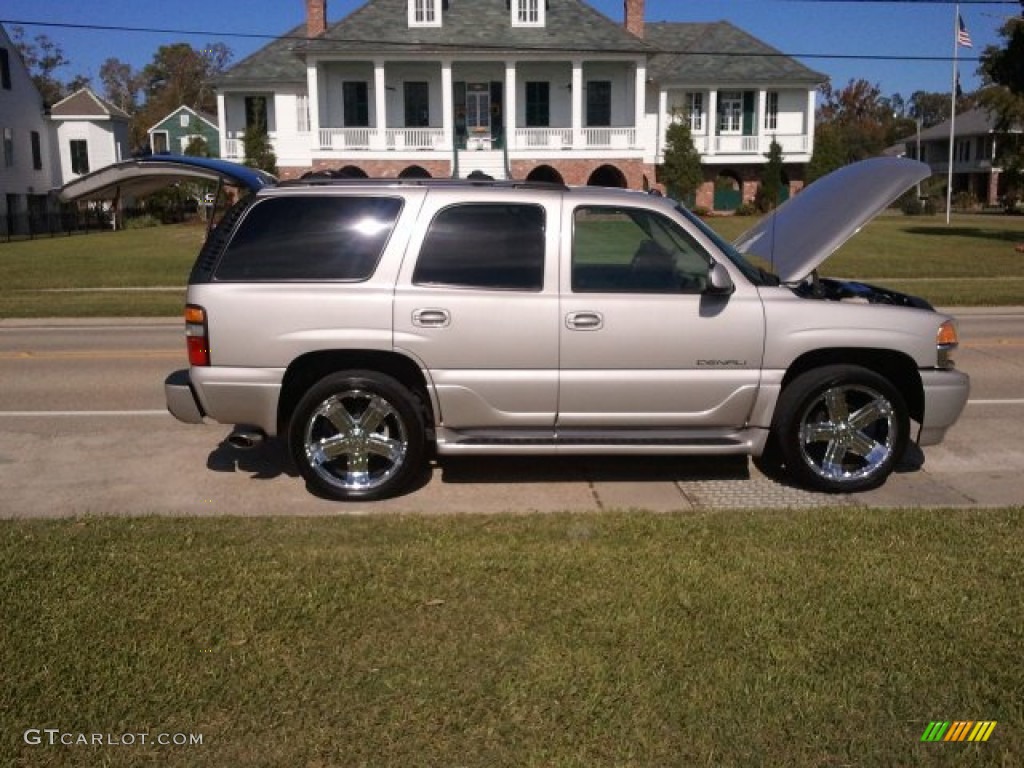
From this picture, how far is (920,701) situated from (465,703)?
166 centimetres

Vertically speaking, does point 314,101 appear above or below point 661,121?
above

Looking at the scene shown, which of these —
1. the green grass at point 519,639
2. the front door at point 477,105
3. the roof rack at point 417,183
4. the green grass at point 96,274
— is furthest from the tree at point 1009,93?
the green grass at point 519,639

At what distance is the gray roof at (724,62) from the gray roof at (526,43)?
5 cm

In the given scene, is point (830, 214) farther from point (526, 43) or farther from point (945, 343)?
point (526, 43)

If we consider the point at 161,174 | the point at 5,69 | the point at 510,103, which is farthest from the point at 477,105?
the point at 161,174

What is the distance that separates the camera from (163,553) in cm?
528

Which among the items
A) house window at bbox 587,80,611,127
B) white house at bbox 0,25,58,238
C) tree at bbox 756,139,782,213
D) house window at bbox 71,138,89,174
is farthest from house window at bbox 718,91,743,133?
house window at bbox 71,138,89,174

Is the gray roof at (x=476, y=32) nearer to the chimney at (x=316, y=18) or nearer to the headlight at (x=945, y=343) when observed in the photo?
the chimney at (x=316, y=18)

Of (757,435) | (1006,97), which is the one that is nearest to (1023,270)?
(1006,97)

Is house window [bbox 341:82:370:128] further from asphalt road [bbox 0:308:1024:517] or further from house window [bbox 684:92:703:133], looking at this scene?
asphalt road [bbox 0:308:1024:517]

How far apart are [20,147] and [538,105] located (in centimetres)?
2637

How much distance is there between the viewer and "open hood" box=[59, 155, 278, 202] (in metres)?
6.79

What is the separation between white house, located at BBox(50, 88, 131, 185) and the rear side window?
188ft

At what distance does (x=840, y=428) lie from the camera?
21.3ft
